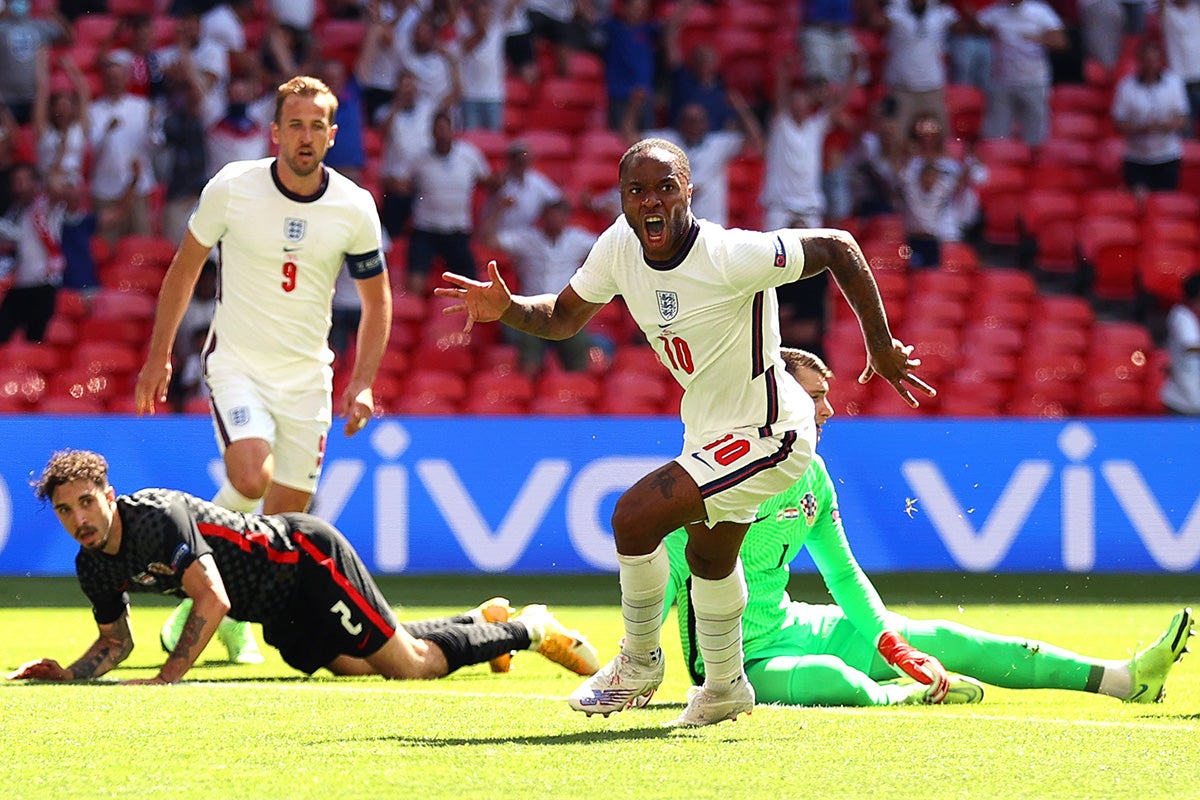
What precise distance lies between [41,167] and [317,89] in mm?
7680

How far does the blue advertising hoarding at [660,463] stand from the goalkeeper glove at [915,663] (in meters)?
5.47

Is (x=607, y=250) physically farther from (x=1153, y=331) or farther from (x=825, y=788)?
(x=1153, y=331)

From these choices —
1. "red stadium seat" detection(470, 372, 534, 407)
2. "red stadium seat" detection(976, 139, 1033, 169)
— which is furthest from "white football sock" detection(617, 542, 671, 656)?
"red stadium seat" detection(976, 139, 1033, 169)

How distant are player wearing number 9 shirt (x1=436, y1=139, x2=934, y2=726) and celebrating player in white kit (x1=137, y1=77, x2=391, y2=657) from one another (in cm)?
216

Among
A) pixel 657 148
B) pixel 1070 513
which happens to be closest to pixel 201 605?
pixel 657 148

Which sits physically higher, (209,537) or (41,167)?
(41,167)

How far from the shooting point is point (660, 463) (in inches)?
454

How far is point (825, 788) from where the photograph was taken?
4.48 meters

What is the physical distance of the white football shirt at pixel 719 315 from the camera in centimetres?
546

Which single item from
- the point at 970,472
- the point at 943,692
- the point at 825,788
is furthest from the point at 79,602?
the point at 825,788

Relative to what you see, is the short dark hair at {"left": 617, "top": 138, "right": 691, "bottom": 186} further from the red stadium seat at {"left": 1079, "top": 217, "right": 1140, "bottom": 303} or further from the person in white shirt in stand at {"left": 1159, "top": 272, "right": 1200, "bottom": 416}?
the red stadium seat at {"left": 1079, "top": 217, "right": 1140, "bottom": 303}

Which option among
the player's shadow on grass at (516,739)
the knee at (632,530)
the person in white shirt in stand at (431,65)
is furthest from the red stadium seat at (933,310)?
the player's shadow on grass at (516,739)

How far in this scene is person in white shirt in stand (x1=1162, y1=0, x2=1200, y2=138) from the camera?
16.4 m

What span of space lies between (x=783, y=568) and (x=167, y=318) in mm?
2822
